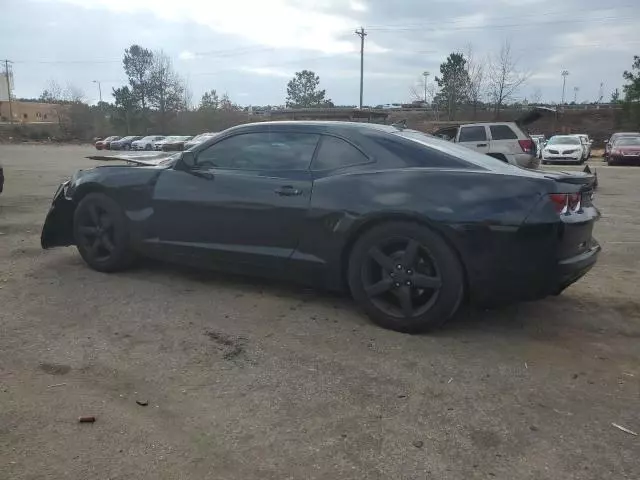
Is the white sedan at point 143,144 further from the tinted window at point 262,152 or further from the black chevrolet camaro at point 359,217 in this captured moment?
the tinted window at point 262,152

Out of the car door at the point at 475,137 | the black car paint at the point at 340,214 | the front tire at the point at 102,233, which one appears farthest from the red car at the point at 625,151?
the front tire at the point at 102,233

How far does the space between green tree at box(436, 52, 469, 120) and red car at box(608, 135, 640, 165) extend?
33.4 m

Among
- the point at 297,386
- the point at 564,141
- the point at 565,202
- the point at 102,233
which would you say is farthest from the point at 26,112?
the point at 565,202

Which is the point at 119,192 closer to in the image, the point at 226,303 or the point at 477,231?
the point at 226,303

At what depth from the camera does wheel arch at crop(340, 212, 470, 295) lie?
146 inches

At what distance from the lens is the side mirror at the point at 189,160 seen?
4.78 meters

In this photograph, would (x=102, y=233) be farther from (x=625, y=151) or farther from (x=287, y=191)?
(x=625, y=151)

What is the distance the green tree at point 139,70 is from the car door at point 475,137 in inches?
2716

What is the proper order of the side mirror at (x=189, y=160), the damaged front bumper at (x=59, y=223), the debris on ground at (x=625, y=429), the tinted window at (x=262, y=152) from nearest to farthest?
the debris on ground at (x=625, y=429) < the tinted window at (x=262, y=152) < the side mirror at (x=189, y=160) < the damaged front bumper at (x=59, y=223)

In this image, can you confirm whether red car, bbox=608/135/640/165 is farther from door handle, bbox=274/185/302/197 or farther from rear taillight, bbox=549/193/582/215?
door handle, bbox=274/185/302/197

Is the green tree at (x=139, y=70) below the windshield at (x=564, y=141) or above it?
above

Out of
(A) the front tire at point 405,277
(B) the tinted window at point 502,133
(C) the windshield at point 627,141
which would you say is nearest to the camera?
(A) the front tire at point 405,277

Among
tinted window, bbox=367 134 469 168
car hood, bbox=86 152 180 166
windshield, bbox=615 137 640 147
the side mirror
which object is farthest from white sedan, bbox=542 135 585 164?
the side mirror

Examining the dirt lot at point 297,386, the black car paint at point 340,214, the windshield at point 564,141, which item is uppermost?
the windshield at point 564,141
